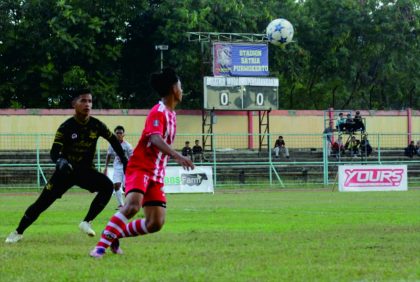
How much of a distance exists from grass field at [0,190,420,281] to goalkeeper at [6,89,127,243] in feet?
1.37

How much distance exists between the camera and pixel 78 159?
13.6m

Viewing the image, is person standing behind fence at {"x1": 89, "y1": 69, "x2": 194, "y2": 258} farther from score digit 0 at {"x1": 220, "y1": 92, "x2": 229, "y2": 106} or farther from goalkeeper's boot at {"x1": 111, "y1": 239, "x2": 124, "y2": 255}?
score digit 0 at {"x1": 220, "y1": 92, "x2": 229, "y2": 106}

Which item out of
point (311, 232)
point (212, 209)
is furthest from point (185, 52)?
point (311, 232)

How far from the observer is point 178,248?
39.9 feet

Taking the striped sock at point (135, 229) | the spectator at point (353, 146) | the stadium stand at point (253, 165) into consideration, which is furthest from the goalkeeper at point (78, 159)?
the spectator at point (353, 146)

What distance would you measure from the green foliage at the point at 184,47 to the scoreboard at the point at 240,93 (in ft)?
8.67

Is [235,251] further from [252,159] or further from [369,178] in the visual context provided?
[252,159]

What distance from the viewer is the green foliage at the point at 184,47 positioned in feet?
169

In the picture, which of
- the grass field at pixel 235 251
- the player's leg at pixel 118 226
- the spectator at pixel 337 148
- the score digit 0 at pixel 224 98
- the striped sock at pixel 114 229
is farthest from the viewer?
the score digit 0 at pixel 224 98

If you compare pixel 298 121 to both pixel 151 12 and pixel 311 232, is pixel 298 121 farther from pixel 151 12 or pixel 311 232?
pixel 311 232

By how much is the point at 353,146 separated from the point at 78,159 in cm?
3077

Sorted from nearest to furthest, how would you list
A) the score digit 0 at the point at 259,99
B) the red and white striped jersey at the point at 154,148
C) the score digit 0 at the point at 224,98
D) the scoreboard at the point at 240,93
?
the red and white striped jersey at the point at 154,148 < the scoreboard at the point at 240,93 < the score digit 0 at the point at 224,98 < the score digit 0 at the point at 259,99

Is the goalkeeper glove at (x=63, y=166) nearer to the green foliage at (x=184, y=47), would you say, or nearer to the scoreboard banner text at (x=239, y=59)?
the scoreboard banner text at (x=239, y=59)

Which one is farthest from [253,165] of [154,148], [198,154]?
[154,148]
